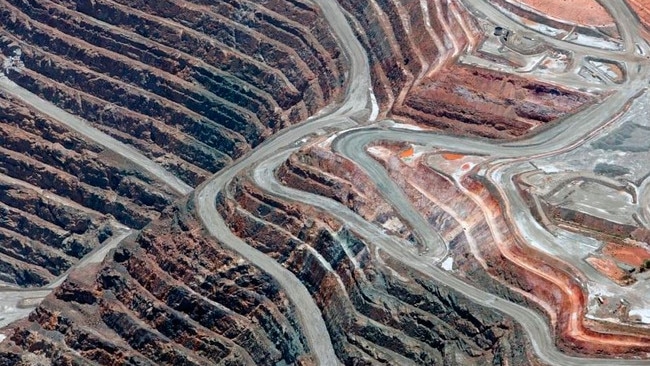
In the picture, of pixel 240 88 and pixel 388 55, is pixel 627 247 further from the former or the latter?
pixel 240 88

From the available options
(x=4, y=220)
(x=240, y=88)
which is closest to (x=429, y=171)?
(x=240, y=88)

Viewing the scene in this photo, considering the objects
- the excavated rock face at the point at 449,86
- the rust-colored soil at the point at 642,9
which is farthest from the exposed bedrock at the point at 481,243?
the rust-colored soil at the point at 642,9

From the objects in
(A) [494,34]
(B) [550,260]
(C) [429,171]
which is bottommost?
(B) [550,260]

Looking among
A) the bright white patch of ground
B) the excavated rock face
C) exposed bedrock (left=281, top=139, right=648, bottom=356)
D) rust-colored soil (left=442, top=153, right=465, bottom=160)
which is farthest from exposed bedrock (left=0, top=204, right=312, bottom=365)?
the excavated rock face

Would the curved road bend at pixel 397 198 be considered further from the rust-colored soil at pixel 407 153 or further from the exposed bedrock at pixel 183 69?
the exposed bedrock at pixel 183 69

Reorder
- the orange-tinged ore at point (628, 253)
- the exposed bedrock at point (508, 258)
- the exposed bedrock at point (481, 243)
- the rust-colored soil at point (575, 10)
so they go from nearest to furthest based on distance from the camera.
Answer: the exposed bedrock at point (508, 258) → the exposed bedrock at point (481, 243) → the orange-tinged ore at point (628, 253) → the rust-colored soil at point (575, 10)
